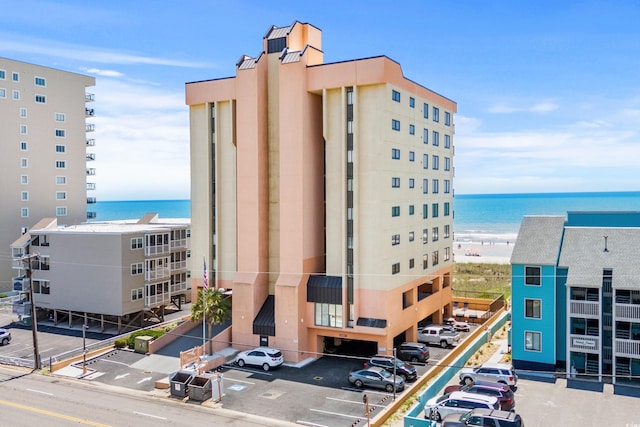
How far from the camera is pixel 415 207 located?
47844 mm

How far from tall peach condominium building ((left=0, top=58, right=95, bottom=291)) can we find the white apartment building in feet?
66.3

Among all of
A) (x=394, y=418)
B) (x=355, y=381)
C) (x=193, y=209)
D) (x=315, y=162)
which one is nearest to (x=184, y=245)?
(x=193, y=209)

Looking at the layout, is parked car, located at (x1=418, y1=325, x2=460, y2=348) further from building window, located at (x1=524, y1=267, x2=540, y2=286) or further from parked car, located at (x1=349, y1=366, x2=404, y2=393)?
parked car, located at (x1=349, y1=366, x2=404, y2=393)

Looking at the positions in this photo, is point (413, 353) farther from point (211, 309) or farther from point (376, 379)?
point (211, 309)

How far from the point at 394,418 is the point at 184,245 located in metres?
35.7

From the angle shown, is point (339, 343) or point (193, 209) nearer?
point (339, 343)

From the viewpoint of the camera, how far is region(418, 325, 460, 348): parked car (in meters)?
45.8

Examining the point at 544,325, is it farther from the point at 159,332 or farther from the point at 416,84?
the point at 159,332

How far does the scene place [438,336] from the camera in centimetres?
4622

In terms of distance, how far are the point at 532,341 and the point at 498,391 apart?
8630mm

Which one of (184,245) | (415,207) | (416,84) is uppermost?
(416,84)

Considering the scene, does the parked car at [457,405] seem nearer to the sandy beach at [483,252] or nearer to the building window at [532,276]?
the building window at [532,276]

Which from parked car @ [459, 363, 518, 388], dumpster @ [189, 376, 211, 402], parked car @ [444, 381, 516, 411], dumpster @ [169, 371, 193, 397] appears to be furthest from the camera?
parked car @ [459, 363, 518, 388]

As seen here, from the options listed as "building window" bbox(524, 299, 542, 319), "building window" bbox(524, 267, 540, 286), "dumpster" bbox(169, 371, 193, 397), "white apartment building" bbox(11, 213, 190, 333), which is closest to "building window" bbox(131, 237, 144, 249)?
"white apartment building" bbox(11, 213, 190, 333)
